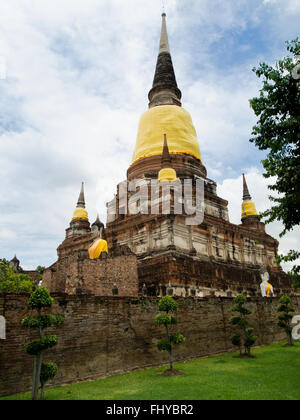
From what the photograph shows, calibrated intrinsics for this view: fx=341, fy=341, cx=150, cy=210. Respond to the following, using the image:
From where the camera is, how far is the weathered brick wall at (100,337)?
902 cm

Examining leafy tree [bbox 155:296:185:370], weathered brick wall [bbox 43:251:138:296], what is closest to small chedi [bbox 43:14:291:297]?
weathered brick wall [bbox 43:251:138:296]

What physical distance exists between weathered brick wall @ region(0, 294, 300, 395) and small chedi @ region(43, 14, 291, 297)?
3111 mm

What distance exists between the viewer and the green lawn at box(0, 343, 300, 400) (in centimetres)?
818

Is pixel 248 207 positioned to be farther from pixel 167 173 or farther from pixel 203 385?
pixel 203 385

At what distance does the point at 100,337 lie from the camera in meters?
11.1

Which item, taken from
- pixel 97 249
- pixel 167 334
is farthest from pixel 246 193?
pixel 167 334

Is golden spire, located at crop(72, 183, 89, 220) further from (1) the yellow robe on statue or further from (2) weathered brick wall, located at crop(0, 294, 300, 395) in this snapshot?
(2) weathered brick wall, located at crop(0, 294, 300, 395)

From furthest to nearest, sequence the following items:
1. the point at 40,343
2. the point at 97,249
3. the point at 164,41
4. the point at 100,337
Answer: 1. the point at 164,41
2. the point at 97,249
3. the point at 100,337
4. the point at 40,343

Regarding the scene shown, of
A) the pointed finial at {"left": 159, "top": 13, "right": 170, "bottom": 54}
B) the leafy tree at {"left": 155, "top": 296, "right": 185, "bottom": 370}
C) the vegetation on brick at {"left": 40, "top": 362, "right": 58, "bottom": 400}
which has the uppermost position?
the pointed finial at {"left": 159, "top": 13, "right": 170, "bottom": 54}

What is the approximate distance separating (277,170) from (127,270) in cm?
991

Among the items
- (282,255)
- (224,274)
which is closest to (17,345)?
(282,255)

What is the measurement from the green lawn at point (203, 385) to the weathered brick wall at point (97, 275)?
5338 mm

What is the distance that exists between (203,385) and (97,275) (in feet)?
27.8
